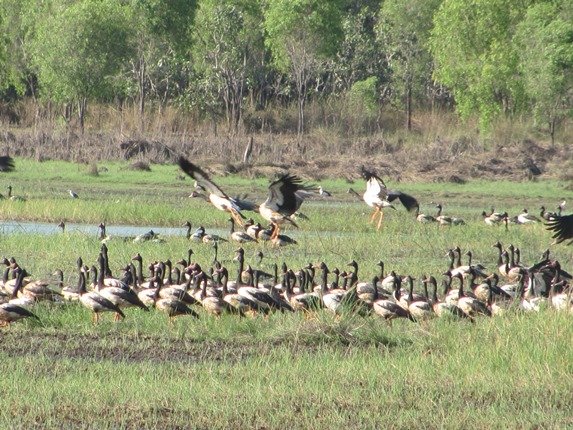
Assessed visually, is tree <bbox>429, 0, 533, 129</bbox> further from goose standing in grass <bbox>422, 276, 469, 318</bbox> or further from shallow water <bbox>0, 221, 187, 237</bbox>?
goose standing in grass <bbox>422, 276, 469, 318</bbox>

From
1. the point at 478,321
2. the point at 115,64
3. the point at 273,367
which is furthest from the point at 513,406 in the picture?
the point at 115,64

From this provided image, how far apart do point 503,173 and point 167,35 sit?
52.8ft

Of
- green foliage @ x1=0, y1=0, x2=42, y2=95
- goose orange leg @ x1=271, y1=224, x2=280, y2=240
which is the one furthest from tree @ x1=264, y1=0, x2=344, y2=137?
goose orange leg @ x1=271, y1=224, x2=280, y2=240

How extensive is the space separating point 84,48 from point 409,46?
14149 millimetres

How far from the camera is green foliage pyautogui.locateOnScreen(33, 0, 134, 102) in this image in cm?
4366

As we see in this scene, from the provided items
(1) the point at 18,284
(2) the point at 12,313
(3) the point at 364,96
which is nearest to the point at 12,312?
(2) the point at 12,313

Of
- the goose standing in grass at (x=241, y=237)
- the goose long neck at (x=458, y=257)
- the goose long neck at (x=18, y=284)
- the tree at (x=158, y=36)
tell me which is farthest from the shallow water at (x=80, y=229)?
the tree at (x=158, y=36)

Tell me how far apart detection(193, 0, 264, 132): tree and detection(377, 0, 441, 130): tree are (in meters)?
5.56

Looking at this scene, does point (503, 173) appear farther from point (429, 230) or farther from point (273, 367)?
point (273, 367)

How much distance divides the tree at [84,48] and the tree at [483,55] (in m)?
11.5

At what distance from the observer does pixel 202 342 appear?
1143cm

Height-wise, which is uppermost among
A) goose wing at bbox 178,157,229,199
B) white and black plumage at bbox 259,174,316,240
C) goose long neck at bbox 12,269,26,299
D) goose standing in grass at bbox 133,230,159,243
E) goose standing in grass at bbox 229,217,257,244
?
goose wing at bbox 178,157,229,199

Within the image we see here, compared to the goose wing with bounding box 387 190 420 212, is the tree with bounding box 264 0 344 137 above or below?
above

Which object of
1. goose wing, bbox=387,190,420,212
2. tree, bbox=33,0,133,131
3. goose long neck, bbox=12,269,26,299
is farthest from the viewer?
tree, bbox=33,0,133,131
